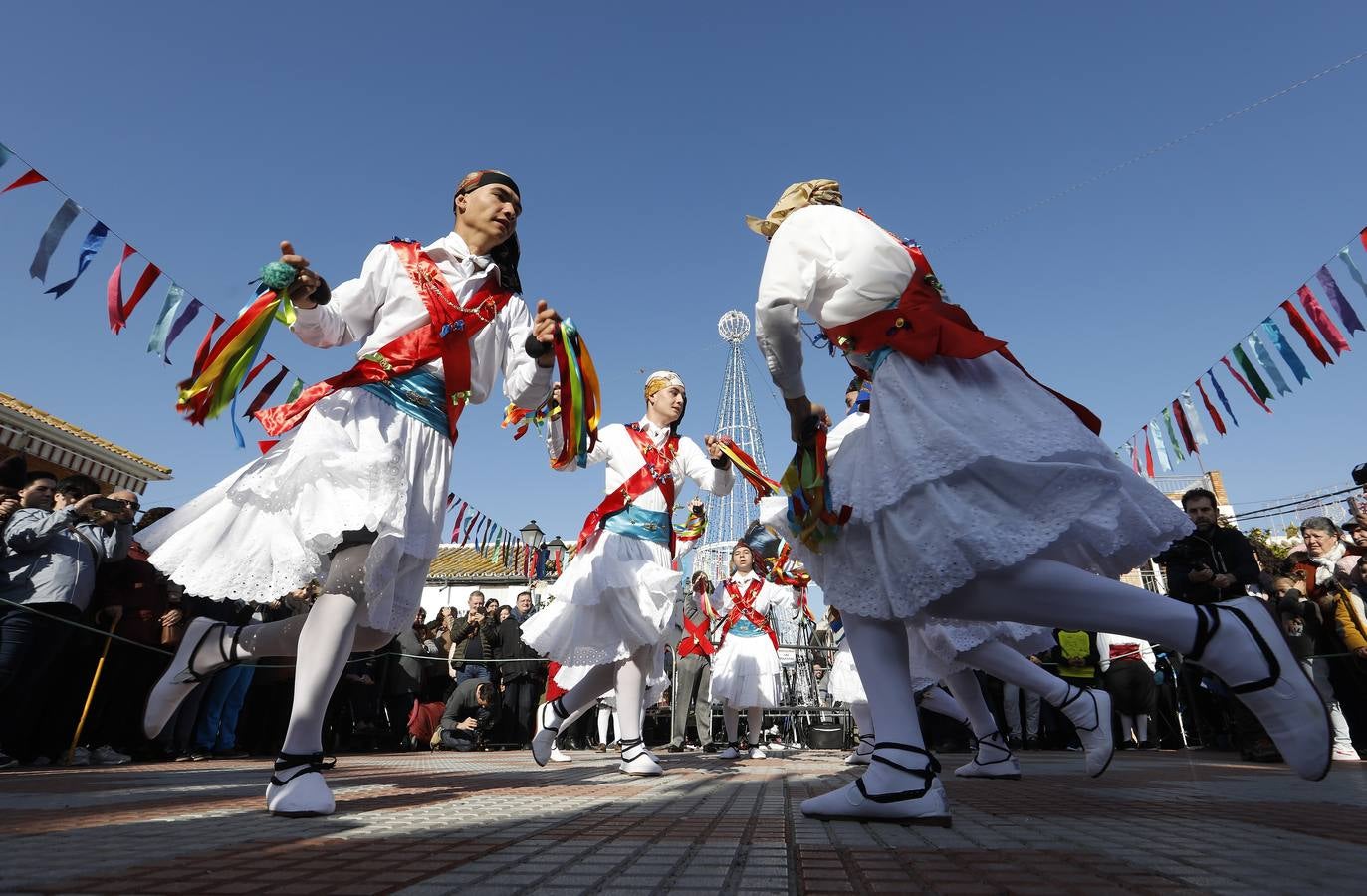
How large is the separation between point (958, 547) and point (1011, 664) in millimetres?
1697

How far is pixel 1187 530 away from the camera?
220 centimetres

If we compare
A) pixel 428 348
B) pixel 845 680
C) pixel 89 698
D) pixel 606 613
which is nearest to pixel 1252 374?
pixel 845 680

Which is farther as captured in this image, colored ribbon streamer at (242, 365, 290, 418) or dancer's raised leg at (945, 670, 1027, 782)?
colored ribbon streamer at (242, 365, 290, 418)

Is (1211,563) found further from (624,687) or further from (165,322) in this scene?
(165,322)

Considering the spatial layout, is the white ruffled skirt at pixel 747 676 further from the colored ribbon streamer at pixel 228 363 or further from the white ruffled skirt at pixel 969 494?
the colored ribbon streamer at pixel 228 363

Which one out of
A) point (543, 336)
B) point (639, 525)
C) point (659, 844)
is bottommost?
point (659, 844)

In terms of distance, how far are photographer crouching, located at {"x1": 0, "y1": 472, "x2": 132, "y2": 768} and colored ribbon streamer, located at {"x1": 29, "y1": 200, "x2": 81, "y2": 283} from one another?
1.41 meters

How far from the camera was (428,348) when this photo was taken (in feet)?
9.31

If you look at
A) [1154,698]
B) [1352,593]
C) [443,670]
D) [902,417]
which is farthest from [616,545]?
[1154,698]

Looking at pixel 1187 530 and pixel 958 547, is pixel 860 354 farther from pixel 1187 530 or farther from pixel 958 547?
pixel 1187 530

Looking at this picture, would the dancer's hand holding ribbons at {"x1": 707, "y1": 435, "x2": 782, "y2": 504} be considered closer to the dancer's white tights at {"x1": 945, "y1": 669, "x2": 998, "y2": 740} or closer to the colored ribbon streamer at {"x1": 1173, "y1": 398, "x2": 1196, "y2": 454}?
the dancer's white tights at {"x1": 945, "y1": 669, "x2": 998, "y2": 740}

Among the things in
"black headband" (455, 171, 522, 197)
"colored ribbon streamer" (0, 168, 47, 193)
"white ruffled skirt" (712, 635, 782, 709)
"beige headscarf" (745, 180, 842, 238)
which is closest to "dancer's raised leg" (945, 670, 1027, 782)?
"beige headscarf" (745, 180, 842, 238)

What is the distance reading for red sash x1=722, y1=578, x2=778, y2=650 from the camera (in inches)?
327

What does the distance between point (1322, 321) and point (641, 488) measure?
6.42 m
